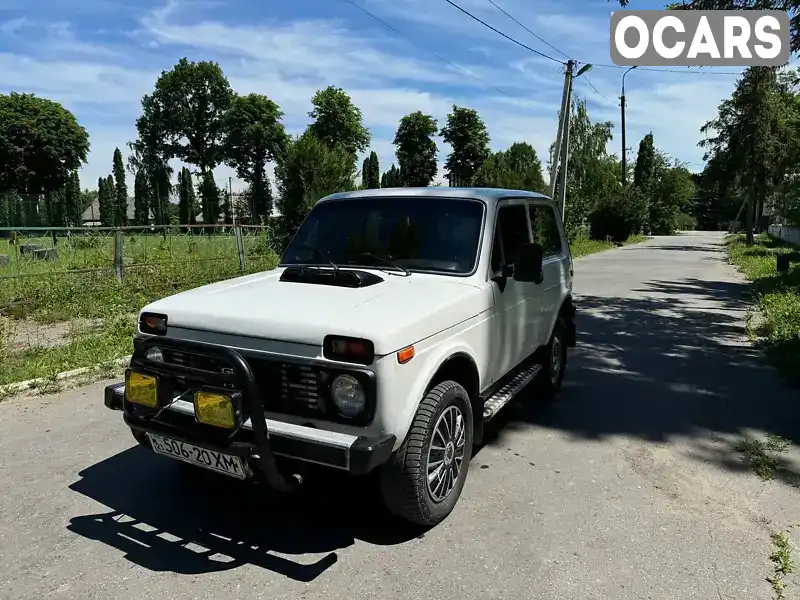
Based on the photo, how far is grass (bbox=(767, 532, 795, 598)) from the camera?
2818mm

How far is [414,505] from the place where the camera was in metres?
3.06

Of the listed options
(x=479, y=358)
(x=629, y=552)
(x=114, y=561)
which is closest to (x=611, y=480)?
(x=629, y=552)

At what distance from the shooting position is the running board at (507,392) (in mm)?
3926

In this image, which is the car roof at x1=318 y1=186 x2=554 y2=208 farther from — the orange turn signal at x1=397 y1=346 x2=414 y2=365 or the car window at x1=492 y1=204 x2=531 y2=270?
the orange turn signal at x1=397 y1=346 x2=414 y2=365

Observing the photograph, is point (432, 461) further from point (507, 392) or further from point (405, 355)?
point (507, 392)

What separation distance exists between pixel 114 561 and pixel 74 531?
472mm

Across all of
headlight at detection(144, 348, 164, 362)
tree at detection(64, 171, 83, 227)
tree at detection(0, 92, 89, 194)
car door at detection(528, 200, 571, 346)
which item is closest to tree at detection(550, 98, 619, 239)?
car door at detection(528, 200, 571, 346)

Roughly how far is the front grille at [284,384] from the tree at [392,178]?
182ft

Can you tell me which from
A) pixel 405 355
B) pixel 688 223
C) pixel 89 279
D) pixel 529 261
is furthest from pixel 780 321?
pixel 688 223

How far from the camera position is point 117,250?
9656 millimetres

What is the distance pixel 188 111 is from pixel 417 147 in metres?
31.2

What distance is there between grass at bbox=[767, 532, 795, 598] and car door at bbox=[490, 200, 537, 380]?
72.7 inches

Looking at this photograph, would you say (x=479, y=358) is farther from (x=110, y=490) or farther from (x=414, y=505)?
(x=110, y=490)

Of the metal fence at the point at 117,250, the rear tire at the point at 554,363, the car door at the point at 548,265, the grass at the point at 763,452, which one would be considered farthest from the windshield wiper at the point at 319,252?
the metal fence at the point at 117,250
